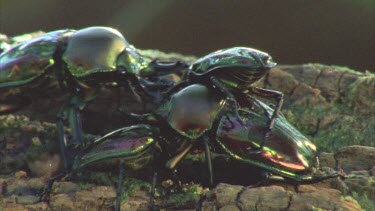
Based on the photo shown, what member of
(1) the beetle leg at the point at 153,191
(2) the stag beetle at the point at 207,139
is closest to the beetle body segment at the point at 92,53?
(2) the stag beetle at the point at 207,139

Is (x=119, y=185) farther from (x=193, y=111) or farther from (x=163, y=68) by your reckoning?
(x=163, y=68)

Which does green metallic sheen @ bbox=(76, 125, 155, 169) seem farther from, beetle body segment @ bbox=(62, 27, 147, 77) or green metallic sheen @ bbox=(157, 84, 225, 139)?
beetle body segment @ bbox=(62, 27, 147, 77)

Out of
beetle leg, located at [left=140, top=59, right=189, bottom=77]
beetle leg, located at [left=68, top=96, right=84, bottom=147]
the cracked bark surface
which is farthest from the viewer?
beetle leg, located at [left=140, top=59, right=189, bottom=77]

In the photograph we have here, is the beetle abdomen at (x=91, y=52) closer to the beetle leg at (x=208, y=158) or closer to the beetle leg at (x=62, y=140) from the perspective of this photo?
the beetle leg at (x=62, y=140)

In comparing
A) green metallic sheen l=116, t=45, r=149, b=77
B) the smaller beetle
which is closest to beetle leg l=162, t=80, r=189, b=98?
the smaller beetle

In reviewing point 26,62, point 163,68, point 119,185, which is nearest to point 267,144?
point 119,185

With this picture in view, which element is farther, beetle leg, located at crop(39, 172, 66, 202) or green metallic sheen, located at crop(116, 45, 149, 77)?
green metallic sheen, located at crop(116, 45, 149, 77)
